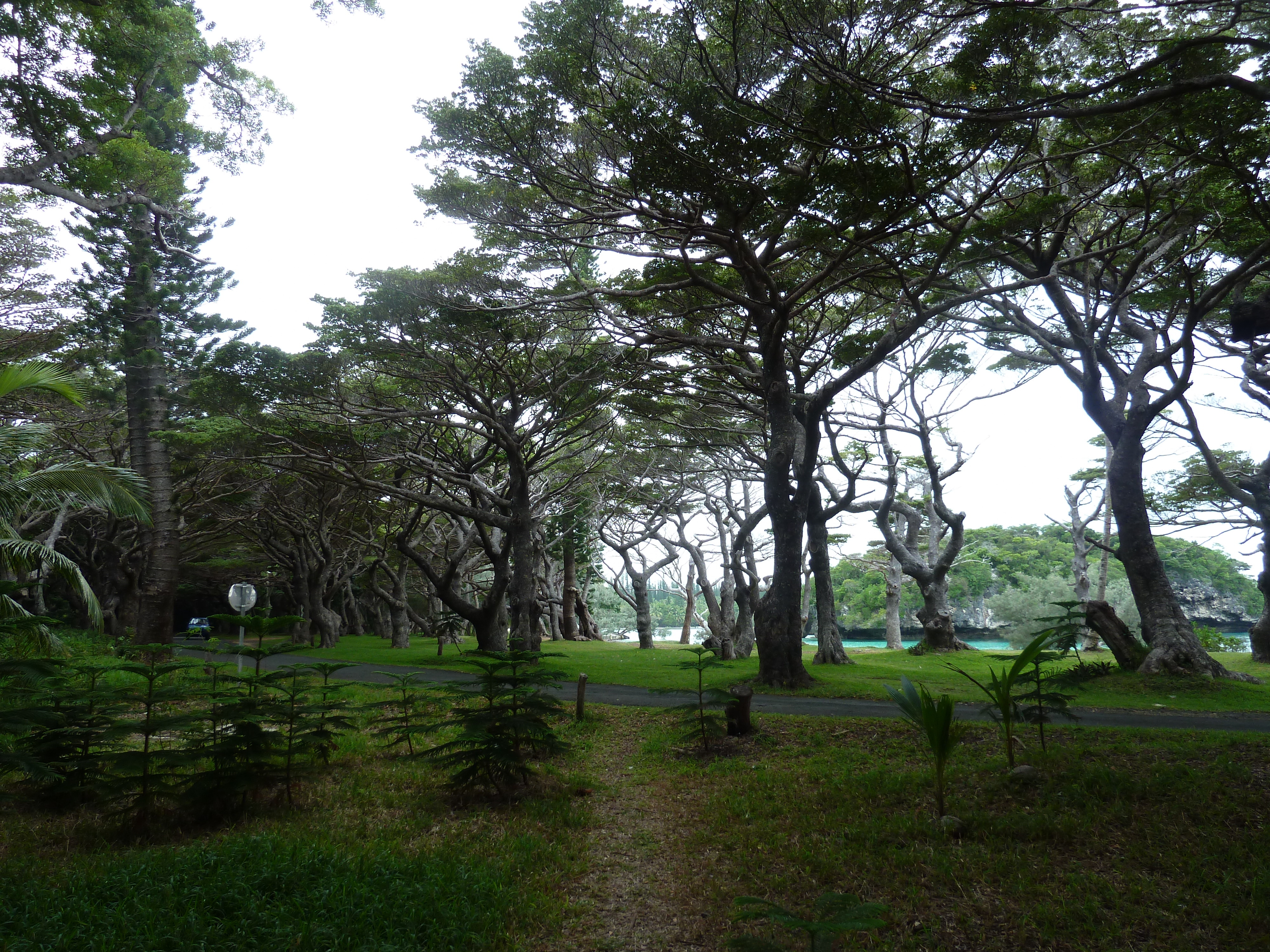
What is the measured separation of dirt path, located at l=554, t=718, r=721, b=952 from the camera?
413 centimetres

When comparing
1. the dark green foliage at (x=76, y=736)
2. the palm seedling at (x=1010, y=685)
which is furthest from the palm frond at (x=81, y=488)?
the palm seedling at (x=1010, y=685)

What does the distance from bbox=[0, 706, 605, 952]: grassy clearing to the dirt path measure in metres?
0.18

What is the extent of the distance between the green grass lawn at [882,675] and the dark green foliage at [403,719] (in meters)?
1.75

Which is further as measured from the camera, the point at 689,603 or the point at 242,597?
the point at 689,603

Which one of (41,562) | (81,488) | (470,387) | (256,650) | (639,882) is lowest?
(639,882)

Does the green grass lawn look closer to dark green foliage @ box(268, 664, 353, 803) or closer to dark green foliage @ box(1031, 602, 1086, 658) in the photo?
dark green foliage @ box(1031, 602, 1086, 658)

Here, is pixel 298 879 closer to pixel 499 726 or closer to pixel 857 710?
pixel 499 726

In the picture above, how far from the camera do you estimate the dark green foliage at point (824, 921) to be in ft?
9.71

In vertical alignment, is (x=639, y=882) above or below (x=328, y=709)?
below

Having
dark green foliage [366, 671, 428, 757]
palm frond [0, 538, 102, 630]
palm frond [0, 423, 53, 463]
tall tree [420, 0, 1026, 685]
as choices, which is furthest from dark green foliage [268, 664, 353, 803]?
tall tree [420, 0, 1026, 685]

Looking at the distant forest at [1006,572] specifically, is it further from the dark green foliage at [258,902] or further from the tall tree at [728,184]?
the dark green foliage at [258,902]

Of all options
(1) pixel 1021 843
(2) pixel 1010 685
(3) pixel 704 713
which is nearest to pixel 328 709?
(3) pixel 704 713

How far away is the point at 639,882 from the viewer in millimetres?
4934

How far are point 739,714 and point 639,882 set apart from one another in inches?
153
